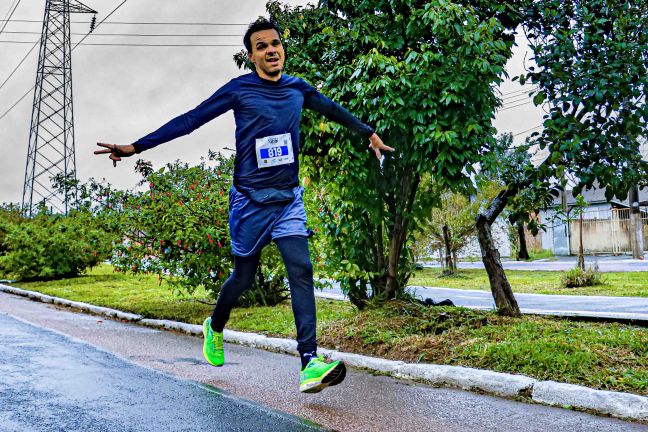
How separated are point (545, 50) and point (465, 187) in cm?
174

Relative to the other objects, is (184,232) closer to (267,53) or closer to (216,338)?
(216,338)

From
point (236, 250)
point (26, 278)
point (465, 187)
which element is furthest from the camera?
point (26, 278)

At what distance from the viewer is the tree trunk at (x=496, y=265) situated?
26.4ft

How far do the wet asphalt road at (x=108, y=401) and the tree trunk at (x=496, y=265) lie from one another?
4016mm

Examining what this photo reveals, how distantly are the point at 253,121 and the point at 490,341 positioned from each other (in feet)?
11.2

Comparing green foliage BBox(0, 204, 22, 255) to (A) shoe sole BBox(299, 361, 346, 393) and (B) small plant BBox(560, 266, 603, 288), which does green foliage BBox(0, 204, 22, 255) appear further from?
(A) shoe sole BBox(299, 361, 346, 393)

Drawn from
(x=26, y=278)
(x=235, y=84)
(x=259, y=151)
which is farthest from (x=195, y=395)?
(x=26, y=278)

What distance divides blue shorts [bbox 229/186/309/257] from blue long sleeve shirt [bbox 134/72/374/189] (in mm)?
126

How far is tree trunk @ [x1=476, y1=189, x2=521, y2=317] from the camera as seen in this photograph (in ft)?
26.4

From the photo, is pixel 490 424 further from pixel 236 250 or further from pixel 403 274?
pixel 403 274

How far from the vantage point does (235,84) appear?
4402 mm

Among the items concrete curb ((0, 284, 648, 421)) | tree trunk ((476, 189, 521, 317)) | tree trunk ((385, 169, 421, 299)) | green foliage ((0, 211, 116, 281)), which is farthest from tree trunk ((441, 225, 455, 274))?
concrete curb ((0, 284, 648, 421))

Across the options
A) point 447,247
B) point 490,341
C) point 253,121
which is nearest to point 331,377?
point 253,121

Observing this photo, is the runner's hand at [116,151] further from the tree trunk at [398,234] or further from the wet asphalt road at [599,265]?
the wet asphalt road at [599,265]
